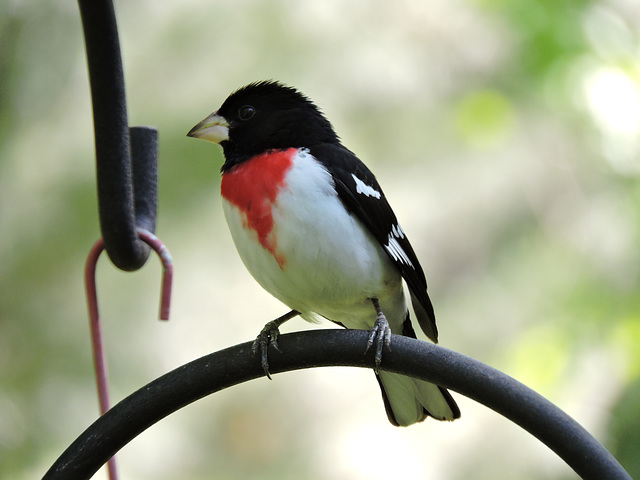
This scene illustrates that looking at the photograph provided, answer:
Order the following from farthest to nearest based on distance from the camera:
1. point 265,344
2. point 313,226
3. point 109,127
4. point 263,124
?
point 263,124
point 313,226
point 265,344
point 109,127

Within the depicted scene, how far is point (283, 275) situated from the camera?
185cm

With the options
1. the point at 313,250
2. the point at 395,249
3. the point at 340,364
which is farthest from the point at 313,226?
the point at 340,364

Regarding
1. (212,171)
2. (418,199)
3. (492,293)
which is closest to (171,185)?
(212,171)

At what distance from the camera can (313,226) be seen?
1765mm

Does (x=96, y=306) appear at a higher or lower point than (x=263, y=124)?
lower

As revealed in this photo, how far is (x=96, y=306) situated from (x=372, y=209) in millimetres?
747

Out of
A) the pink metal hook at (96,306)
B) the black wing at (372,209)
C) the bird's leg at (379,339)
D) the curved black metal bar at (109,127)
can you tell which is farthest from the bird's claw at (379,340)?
the curved black metal bar at (109,127)

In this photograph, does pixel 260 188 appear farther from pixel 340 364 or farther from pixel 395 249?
pixel 340 364

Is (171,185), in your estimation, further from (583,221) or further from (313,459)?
(583,221)

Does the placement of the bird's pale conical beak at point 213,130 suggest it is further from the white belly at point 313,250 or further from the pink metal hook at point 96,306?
the pink metal hook at point 96,306

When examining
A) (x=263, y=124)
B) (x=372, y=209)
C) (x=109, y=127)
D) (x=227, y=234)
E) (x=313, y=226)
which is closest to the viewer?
(x=109, y=127)

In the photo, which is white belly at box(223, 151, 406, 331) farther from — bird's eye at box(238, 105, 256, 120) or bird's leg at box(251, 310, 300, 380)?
bird's eye at box(238, 105, 256, 120)

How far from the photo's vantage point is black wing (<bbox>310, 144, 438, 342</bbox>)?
188 centimetres

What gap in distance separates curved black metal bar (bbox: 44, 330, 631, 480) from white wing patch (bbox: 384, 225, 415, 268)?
441mm
